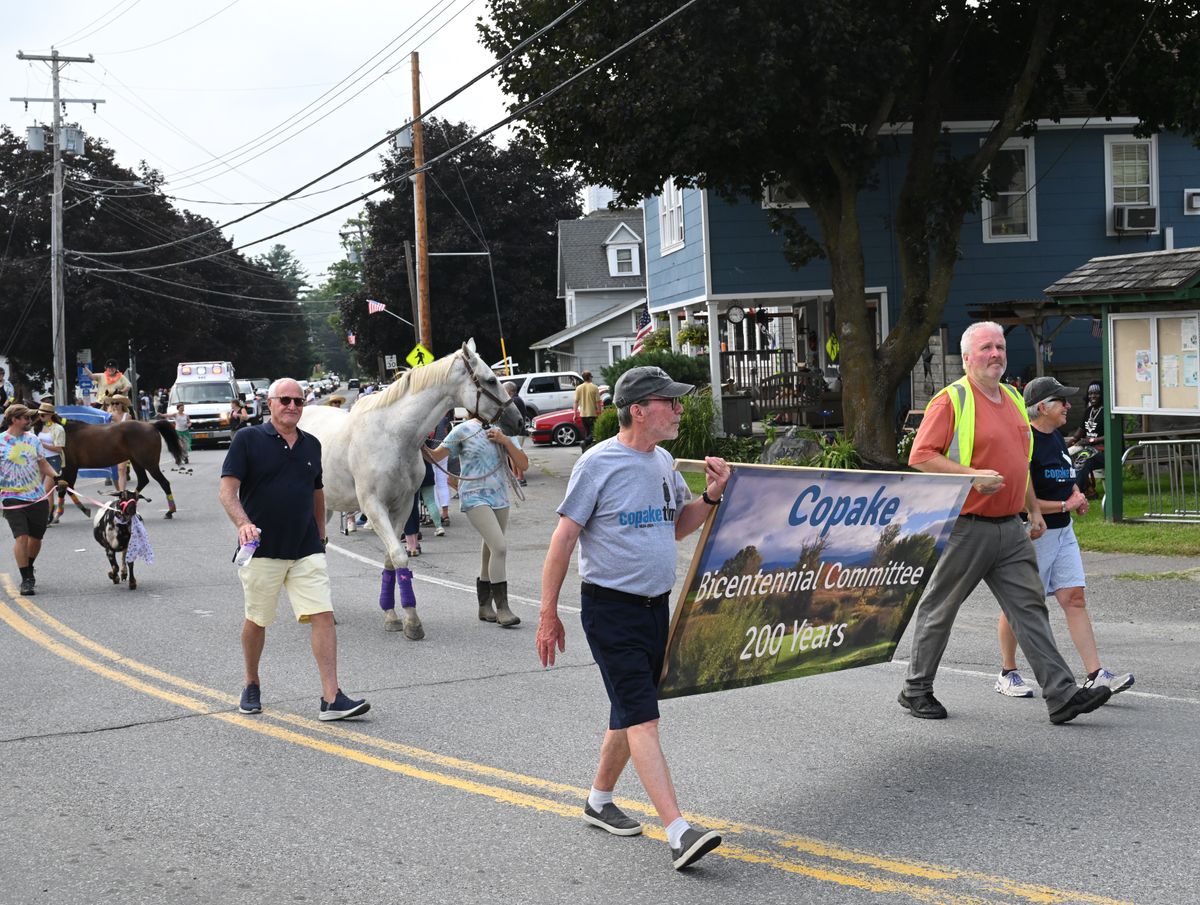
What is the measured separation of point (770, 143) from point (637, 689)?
57.5ft

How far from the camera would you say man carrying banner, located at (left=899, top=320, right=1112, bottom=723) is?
7.26 meters

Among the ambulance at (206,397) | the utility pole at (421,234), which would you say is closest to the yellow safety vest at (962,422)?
the utility pole at (421,234)

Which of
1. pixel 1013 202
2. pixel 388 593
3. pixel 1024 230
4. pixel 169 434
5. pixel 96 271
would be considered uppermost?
pixel 96 271

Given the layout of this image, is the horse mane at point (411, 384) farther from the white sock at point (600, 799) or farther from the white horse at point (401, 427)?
the white sock at point (600, 799)

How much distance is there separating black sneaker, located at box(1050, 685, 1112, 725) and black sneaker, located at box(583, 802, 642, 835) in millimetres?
2697

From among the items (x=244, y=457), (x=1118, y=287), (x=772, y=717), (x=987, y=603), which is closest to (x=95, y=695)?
(x=244, y=457)

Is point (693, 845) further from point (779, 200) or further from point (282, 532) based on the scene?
point (779, 200)

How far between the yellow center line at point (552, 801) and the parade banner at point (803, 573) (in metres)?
0.76

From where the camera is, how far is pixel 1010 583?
7398 millimetres

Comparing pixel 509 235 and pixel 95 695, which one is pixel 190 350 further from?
pixel 95 695

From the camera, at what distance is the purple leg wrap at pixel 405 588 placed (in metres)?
11.0

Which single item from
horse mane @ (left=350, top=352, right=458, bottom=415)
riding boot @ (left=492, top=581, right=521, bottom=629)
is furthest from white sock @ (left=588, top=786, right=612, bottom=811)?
horse mane @ (left=350, top=352, right=458, bottom=415)

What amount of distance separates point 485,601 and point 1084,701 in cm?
571

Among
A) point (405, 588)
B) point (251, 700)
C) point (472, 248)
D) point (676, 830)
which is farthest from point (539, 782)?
point (472, 248)
